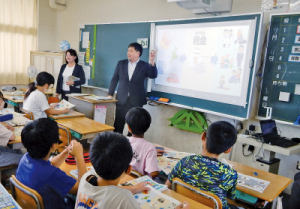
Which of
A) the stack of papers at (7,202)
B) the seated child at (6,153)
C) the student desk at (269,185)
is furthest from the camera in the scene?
the seated child at (6,153)

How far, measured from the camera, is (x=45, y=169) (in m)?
1.44

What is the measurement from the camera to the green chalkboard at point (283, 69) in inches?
108

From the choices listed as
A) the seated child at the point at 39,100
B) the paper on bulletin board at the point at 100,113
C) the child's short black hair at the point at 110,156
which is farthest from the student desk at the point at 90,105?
the child's short black hair at the point at 110,156

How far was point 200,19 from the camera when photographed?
336 cm

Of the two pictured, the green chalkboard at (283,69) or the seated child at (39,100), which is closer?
the green chalkboard at (283,69)

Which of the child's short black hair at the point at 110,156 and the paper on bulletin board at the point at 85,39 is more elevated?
the paper on bulletin board at the point at 85,39

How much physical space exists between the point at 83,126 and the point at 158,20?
2.02m

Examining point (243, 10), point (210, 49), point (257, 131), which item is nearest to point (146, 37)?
point (210, 49)

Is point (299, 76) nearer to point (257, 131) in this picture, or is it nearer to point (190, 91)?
point (257, 131)

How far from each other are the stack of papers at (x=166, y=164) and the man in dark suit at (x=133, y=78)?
1774 millimetres

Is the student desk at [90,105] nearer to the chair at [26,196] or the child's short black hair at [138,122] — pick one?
the child's short black hair at [138,122]

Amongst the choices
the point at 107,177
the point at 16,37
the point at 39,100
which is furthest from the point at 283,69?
the point at 16,37

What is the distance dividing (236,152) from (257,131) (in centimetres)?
42

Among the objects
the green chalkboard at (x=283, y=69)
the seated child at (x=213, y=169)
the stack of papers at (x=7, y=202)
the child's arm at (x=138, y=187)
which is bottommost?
the stack of papers at (x=7, y=202)
